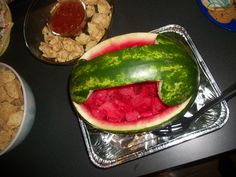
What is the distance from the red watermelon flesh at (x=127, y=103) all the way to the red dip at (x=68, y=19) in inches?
15.2

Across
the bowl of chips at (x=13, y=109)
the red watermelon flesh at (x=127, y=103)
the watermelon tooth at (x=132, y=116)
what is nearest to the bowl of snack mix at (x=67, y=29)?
the bowl of chips at (x=13, y=109)

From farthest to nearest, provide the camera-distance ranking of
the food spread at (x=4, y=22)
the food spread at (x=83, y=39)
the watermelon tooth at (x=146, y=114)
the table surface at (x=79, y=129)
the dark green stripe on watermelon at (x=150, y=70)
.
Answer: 1. the food spread at (x=4, y=22)
2. the food spread at (x=83, y=39)
3. the table surface at (x=79, y=129)
4. the watermelon tooth at (x=146, y=114)
5. the dark green stripe on watermelon at (x=150, y=70)

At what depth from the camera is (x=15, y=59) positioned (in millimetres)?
1396

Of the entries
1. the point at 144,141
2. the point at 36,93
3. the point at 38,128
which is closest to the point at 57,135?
the point at 38,128

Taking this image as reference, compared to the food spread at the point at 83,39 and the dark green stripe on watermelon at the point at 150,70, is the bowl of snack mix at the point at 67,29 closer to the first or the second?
the food spread at the point at 83,39

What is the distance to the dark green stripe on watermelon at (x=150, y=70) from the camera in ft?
2.75

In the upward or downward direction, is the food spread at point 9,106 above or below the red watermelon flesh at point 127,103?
below

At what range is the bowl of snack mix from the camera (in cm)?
122

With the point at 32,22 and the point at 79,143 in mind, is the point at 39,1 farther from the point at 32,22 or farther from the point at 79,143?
the point at 79,143

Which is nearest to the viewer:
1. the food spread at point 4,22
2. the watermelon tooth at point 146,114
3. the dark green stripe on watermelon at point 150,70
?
the dark green stripe on watermelon at point 150,70

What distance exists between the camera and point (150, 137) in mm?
1040

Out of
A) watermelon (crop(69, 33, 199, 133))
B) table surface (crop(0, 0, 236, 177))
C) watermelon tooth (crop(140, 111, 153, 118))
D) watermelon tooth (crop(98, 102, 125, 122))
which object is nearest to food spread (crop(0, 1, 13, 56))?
table surface (crop(0, 0, 236, 177))

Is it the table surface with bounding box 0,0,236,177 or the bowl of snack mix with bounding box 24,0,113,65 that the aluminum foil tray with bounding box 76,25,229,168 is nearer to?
the table surface with bounding box 0,0,236,177

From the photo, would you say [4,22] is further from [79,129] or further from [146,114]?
[146,114]
